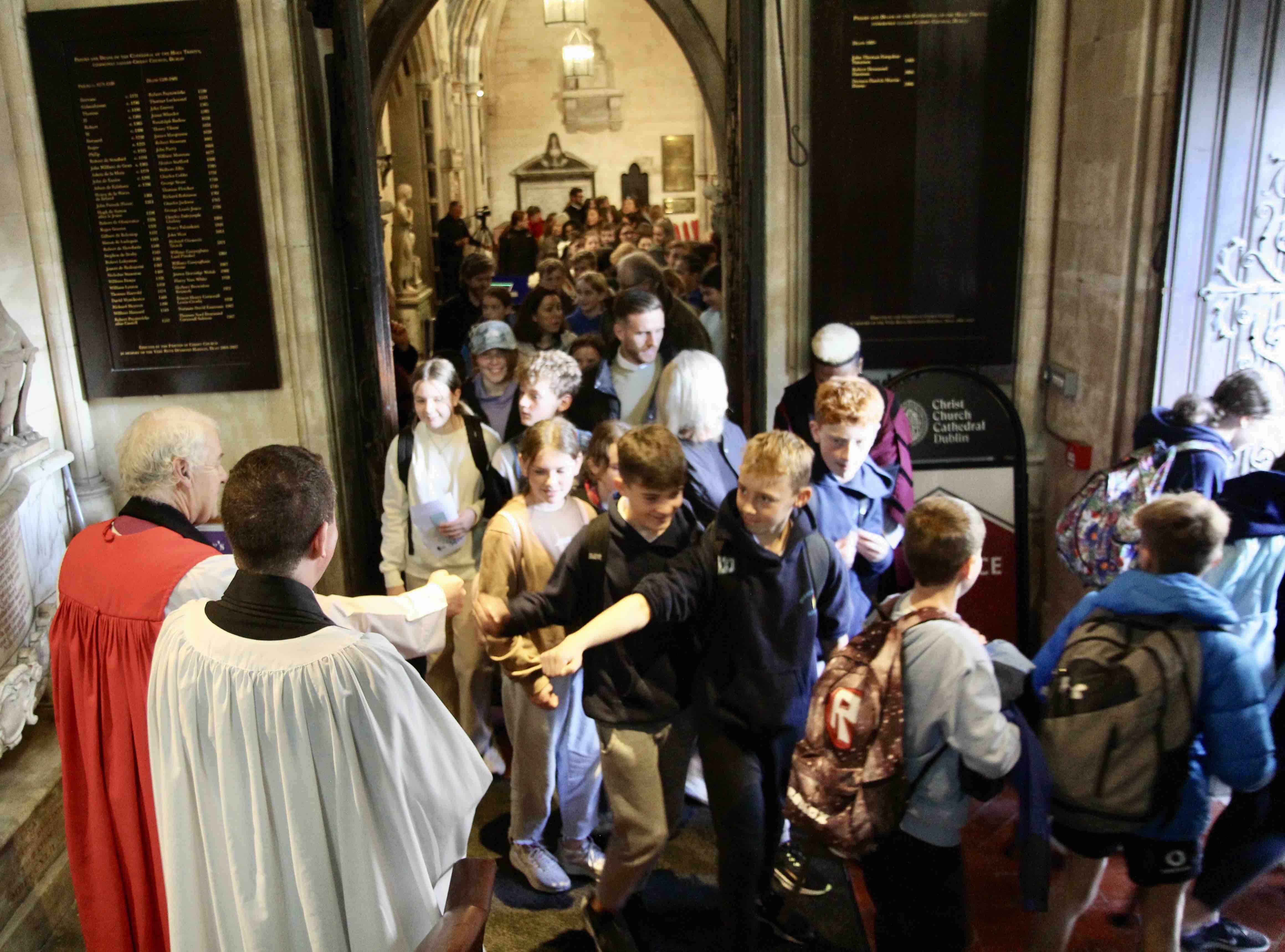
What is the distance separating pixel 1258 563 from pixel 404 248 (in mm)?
8916

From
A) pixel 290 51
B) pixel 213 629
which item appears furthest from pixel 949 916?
pixel 290 51

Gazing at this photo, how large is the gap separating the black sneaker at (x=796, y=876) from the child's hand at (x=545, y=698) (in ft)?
3.05

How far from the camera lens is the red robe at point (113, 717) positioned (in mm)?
2303

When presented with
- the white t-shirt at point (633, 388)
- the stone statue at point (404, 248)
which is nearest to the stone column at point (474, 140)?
the stone statue at point (404, 248)

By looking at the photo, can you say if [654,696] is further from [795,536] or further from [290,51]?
[290,51]

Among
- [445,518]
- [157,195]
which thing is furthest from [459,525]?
[157,195]

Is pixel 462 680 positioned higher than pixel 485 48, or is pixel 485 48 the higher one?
pixel 485 48

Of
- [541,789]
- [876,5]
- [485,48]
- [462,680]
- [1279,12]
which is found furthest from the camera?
[485,48]

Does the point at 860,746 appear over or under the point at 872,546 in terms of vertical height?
under

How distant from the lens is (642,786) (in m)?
2.76

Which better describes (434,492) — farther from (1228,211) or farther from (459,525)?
(1228,211)

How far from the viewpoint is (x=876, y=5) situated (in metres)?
4.30

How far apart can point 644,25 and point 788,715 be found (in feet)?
61.5

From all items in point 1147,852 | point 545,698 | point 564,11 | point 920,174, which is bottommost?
point 1147,852
